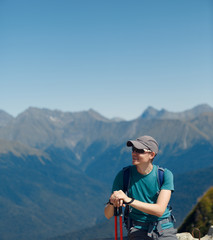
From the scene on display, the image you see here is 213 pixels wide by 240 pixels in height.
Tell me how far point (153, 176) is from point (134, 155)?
0.67 m

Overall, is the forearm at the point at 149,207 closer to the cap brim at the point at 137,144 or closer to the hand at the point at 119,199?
the hand at the point at 119,199

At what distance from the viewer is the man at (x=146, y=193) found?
26.7 feet

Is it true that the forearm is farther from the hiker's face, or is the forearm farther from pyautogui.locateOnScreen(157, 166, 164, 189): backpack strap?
the hiker's face

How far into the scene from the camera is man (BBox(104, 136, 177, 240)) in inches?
320

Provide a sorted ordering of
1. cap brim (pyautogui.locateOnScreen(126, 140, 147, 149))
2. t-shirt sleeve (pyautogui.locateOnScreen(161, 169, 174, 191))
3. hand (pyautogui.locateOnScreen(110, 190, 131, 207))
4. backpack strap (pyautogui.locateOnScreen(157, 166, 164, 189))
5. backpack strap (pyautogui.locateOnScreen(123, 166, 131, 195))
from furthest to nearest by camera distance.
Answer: backpack strap (pyautogui.locateOnScreen(123, 166, 131, 195)) < backpack strap (pyautogui.locateOnScreen(157, 166, 164, 189)) < t-shirt sleeve (pyautogui.locateOnScreen(161, 169, 174, 191)) < cap brim (pyautogui.locateOnScreen(126, 140, 147, 149)) < hand (pyautogui.locateOnScreen(110, 190, 131, 207))

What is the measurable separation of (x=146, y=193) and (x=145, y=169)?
1.80ft

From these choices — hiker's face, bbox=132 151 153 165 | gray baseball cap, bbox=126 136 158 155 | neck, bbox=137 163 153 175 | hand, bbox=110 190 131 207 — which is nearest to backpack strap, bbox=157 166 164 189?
neck, bbox=137 163 153 175

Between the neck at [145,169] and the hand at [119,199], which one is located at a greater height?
the neck at [145,169]

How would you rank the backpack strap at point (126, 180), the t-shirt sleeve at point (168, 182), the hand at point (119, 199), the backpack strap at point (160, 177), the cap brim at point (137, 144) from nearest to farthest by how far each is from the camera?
the hand at point (119, 199)
the cap brim at point (137, 144)
the t-shirt sleeve at point (168, 182)
the backpack strap at point (160, 177)
the backpack strap at point (126, 180)

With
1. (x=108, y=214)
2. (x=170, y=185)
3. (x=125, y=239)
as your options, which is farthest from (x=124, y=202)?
(x=125, y=239)

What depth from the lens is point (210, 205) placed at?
1667 inches

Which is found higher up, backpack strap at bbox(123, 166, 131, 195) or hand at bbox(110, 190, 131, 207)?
backpack strap at bbox(123, 166, 131, 195)

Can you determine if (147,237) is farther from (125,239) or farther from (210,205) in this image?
(210,205)

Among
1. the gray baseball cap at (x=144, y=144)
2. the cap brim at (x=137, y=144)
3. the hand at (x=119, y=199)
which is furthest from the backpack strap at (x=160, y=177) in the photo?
the hand at (x=119, y=199)
